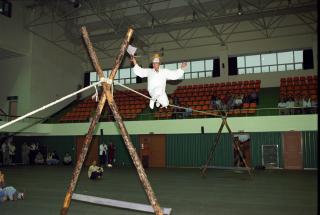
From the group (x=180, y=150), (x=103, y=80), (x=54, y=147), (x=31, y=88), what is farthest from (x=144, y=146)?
(x=103, y=80)

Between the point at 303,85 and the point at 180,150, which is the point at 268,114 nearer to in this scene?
the point at 303,85

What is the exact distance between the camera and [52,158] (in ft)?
68.5

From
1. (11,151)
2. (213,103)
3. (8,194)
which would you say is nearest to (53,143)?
(11,151)

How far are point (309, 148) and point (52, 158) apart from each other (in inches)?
585

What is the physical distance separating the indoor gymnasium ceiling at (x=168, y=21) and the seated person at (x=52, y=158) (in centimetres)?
739

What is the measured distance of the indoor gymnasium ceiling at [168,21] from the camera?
1812cm

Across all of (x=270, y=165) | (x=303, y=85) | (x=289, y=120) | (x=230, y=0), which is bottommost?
(x=270, y=165)

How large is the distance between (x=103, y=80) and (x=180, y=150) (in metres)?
→ 14.3

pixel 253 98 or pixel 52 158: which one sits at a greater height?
pixel 253 98

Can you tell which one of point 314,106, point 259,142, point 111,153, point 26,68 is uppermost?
point 26,68

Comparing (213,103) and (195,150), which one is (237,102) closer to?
(213,103)

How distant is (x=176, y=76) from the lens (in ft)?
20.0

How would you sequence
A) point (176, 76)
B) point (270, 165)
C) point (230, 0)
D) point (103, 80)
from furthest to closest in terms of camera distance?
point (230, 0) → point (270, 165) → point (176, 76) → point (103, 80)

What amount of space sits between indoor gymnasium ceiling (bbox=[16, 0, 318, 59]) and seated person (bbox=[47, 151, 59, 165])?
739 cm
